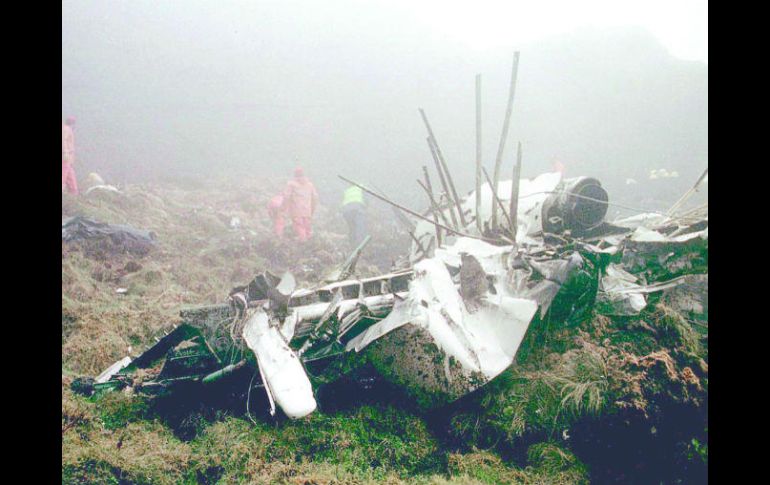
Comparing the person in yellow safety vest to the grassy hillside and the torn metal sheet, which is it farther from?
the grassy hillside

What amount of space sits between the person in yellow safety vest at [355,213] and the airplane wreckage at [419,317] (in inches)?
213

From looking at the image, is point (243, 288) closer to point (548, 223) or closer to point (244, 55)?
point (548, 223)

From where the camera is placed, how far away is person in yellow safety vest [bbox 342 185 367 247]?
8.85m

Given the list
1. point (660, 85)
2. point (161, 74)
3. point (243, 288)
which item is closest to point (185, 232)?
point (243, 288)

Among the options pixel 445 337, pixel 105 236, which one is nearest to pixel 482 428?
pixel 445 337

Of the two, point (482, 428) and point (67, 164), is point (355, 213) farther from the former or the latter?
point (482, 428)

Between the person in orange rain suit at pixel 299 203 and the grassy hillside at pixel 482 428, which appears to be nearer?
the grassy hillside at pixel 482 428

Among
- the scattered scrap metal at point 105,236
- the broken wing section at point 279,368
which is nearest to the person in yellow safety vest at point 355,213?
the scattered scrap metal at point 105,236

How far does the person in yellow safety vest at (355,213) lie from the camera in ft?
29.0

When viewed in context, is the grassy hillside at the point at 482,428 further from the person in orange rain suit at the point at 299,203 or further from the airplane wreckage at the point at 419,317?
the person in orange rain suit at the point at 299,203

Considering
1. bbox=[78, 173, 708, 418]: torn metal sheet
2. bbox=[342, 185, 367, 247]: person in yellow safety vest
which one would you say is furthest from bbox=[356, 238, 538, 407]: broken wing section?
bbox=[342, 185, 367, 247]: person in yellow safety vest

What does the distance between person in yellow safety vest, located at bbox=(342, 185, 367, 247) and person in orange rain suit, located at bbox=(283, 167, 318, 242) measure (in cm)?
81

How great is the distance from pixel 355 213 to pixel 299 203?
4.00 feet

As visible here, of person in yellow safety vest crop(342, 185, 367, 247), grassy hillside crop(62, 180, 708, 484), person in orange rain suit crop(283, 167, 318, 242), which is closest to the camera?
grassy hillside crop(62, 180, 708, 484)
